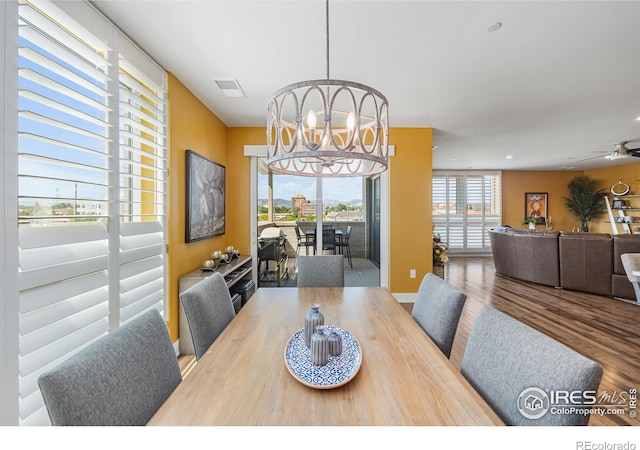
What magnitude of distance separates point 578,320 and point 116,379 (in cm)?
440

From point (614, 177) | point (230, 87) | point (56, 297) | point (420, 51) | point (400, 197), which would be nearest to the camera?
point (56, 297)

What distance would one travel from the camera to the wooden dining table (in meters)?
0.78

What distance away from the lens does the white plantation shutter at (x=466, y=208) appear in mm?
8094

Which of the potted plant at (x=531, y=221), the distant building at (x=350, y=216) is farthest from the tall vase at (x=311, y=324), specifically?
the potted plant at (x=531, y=221)

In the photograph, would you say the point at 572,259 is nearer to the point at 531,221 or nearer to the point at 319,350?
the point at 531,221

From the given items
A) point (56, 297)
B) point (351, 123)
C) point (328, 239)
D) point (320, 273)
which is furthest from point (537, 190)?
point (56, 297)

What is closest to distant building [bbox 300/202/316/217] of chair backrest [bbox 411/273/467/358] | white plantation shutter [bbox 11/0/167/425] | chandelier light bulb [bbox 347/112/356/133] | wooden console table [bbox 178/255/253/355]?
wooden console table [bbox 178/255/253/355]

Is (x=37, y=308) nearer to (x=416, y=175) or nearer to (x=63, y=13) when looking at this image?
(x=63, y=13)

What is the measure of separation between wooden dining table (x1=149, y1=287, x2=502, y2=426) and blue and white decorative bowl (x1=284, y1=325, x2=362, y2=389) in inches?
0.9

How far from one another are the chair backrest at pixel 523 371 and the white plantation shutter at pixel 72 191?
1942mm

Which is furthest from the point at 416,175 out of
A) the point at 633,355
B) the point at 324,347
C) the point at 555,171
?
the point at 555,171

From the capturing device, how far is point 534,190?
8.29 meters

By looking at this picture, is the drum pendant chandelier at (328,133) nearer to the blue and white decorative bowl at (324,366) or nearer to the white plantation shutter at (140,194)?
the blue and white decorative bowl at (324,366)

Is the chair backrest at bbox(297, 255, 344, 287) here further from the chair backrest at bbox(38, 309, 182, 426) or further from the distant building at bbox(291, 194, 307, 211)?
the distant building at bbox(291, 194, 307, 211)
